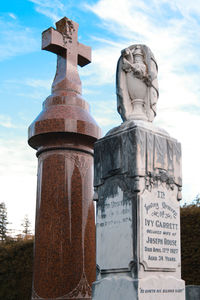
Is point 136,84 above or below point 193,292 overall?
above

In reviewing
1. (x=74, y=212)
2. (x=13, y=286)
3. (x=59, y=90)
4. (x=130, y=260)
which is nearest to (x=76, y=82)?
(x=59, y=90)

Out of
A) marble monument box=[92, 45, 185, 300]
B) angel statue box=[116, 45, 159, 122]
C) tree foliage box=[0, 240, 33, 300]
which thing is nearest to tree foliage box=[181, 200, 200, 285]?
marble monument box=[92, 45, 185, 300]

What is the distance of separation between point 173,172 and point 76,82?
3704mm

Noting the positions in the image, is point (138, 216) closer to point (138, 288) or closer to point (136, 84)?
point (138, 288)

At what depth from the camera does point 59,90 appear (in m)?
8.88

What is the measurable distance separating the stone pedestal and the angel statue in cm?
42

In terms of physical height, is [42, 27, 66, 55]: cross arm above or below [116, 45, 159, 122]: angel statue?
above

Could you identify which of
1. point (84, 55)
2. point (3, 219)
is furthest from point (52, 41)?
point (3, 219)

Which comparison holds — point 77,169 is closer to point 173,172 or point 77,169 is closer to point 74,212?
point 74,212

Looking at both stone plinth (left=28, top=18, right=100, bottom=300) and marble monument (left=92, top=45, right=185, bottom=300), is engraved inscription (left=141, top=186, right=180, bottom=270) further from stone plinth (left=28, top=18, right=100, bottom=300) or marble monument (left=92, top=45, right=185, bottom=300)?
stone plinth (left=28, top=18, right=100, bottom=300)

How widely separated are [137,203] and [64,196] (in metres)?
2.67

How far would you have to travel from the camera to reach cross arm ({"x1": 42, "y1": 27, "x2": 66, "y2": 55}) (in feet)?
29.4

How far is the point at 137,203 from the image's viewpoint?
5.62 meters

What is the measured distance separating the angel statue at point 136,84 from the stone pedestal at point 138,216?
0.42 meters
